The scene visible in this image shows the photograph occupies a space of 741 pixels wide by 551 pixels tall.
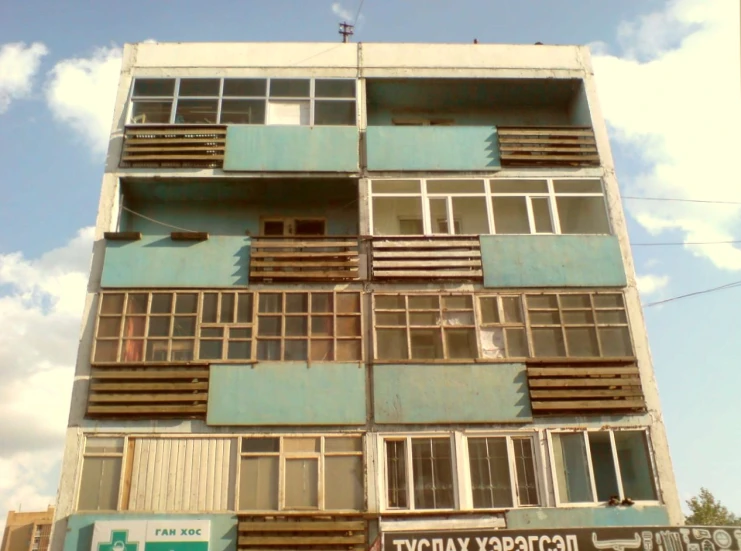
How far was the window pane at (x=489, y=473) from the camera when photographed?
12805 mm

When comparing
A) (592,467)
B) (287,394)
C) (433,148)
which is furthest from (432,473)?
(433,148)

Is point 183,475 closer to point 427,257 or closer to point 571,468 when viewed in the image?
point 427,257

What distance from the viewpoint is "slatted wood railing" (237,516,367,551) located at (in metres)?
12.2

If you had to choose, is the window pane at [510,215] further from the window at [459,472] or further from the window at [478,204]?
the window at [459,472]

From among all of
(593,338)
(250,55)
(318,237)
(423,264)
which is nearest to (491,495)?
(593,338)

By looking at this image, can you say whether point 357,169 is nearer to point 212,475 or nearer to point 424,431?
point 424,431

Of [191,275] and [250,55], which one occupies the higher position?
[250,55]

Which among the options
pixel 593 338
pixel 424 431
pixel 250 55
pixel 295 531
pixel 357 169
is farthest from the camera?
pixel 250 55

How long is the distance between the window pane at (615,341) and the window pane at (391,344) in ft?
13.6

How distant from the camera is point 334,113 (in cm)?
1694

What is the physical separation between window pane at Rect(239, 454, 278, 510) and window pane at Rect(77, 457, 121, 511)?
2347mm

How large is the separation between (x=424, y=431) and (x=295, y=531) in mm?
3047

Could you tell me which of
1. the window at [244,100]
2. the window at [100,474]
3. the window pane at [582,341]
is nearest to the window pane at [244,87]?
the window at [244,100]

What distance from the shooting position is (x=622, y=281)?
48.2 ft
